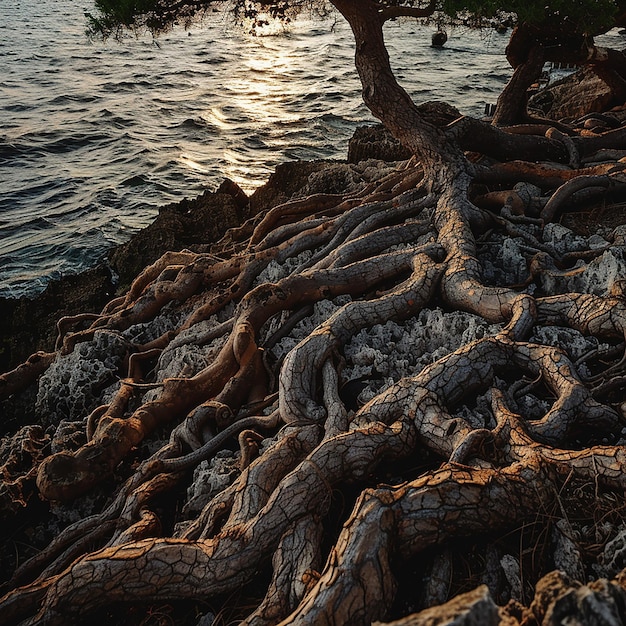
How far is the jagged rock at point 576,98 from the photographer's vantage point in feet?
46.2

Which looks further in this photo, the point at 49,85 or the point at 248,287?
the point at 49,85

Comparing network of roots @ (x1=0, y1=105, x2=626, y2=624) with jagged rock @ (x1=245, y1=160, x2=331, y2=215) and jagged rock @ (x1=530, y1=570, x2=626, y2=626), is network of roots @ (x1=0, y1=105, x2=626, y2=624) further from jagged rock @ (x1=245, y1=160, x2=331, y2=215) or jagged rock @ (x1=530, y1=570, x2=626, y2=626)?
jagged rock @ (x1=245, y1=160, x2=331, y2=215)

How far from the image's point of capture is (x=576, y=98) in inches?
621

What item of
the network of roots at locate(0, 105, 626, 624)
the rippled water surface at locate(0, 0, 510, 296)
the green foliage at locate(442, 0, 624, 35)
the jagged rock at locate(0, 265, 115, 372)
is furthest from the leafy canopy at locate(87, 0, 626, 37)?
the rippled water surface at locate(0, 0, 510, 296)

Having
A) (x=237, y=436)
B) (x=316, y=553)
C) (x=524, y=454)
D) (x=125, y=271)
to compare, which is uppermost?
(x=524, y=454)

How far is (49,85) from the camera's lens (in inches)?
1048

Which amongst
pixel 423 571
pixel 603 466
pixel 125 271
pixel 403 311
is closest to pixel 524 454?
pixel 603 466

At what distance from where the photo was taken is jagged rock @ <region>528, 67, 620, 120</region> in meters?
14.1

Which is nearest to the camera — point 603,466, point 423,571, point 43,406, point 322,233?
point 423,571

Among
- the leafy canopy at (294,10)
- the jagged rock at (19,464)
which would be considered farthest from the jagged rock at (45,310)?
the leafy canopy at (294,10)

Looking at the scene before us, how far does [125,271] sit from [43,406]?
17.1 feet

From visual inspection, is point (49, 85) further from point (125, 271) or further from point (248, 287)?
point (248, 287)

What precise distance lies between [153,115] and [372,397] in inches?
888

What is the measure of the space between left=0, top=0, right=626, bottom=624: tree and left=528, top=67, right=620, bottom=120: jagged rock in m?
5.27
